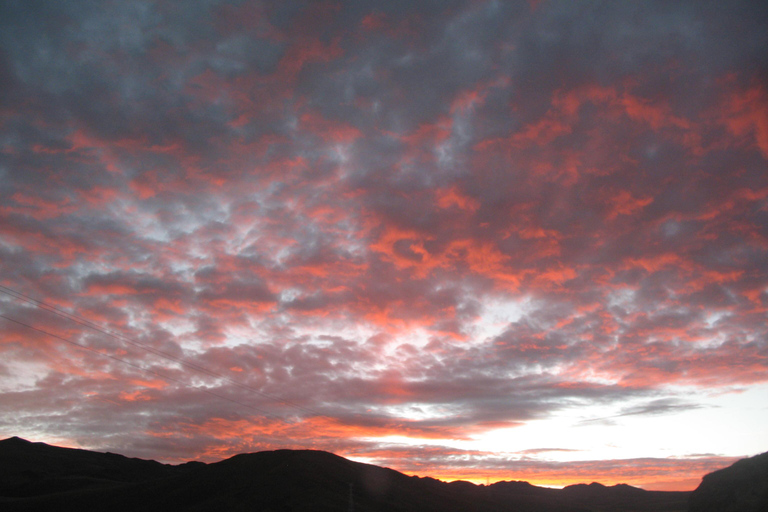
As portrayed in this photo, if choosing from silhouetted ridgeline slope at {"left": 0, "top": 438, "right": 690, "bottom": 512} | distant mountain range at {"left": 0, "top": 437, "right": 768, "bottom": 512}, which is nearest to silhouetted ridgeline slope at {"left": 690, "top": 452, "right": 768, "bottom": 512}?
distant mountain range at {"left": 0, "top": 437, "right": 768, "bottom": 512}

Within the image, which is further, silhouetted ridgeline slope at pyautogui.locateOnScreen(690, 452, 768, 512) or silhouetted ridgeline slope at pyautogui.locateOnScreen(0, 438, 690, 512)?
silhouetted ridgeline slope at pyautogui.locateOnScreen(0, 438, 690, 512)

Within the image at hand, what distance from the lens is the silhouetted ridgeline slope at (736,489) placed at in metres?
51.1

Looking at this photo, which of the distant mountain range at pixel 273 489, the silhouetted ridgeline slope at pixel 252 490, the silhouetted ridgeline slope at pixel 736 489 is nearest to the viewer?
the silhouetted ridgeline slope at pixel 736 489

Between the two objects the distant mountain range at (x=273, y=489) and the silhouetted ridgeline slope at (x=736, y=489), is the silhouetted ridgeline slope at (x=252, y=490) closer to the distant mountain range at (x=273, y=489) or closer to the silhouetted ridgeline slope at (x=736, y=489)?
the distant mountain range at (x=273, y=489)

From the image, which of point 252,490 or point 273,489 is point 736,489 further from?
point 252,490

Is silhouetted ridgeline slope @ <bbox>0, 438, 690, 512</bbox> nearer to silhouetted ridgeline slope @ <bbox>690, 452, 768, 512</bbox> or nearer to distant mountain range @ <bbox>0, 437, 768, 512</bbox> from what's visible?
distant mountain range @ <bbox>0, 437, 768, 512</bbox>

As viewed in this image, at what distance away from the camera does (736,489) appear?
57094 millimetres

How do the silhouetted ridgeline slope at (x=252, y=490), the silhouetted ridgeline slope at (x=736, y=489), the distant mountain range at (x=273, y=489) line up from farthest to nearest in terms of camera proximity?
the silhouetted ridgeline slope at (x=252, y=490)
the distant mountain range at (x=273, y=489)
the silhouetted ridgeline slope at (x=736, y=489)

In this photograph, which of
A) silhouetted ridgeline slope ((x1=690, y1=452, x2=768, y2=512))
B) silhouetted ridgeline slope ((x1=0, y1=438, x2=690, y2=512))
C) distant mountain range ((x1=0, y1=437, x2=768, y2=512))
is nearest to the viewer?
silhouetted ridgeline slope ((x1=690, y1=452, x2=768, y2=512))

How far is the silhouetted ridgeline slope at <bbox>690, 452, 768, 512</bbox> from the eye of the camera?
Answer: 51138 millimetres

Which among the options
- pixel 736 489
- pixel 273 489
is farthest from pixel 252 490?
pixel 736 489

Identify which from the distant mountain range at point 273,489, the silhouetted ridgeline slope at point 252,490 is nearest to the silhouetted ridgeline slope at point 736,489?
the distant mountain range at point 273,489

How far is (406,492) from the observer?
3605 inches

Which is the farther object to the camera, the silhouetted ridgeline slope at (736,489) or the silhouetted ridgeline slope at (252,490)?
the silhouetted ridgeline slope at (252,490)
